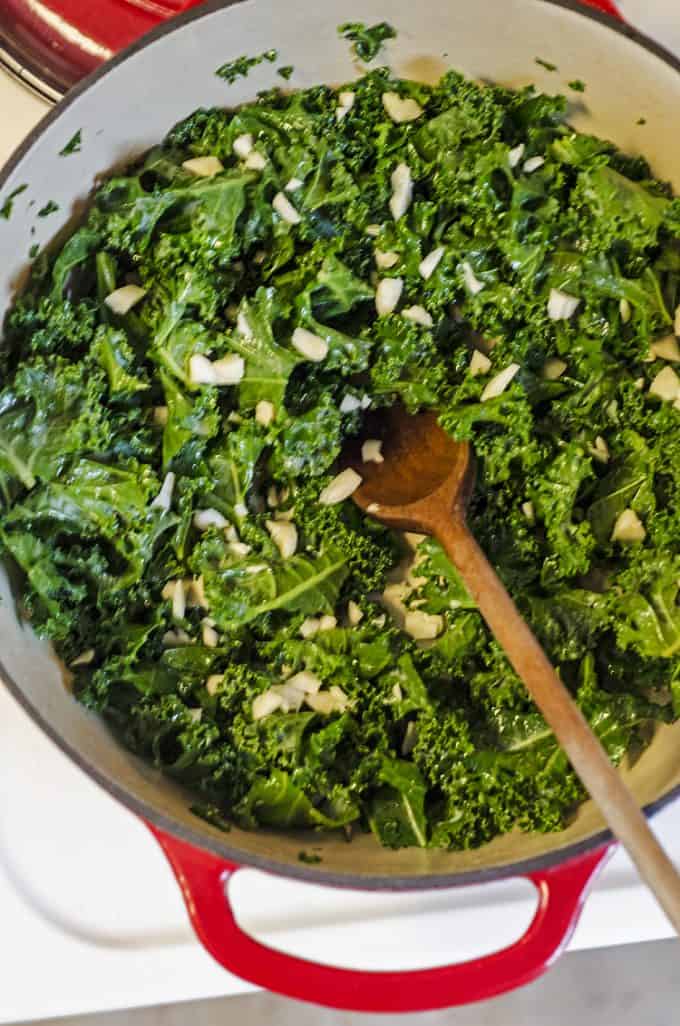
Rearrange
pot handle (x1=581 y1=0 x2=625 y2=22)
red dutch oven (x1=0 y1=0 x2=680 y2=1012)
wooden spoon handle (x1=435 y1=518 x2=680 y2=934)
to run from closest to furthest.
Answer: wooden spoon handle (x1=435 y1=518 x2=680 y2=934) → red dutch oven (x1=0 y1=0 x2=680 y2=1012) → pot handle (x1=581 y1=0 x2=625 y2=22)

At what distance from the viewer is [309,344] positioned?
158 cm

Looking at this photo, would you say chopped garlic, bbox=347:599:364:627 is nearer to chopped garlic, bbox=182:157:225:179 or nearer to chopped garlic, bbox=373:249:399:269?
chopped garlic, bbox=373:249:399:269

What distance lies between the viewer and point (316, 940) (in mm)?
1506

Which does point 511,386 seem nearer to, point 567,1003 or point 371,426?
point 371,426

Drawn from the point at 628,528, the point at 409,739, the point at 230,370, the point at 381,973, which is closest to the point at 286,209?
the point at 230,370

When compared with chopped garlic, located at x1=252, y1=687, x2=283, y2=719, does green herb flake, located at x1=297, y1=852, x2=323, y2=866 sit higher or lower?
lower

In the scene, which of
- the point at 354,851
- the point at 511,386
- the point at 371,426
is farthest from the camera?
the point at 371,426

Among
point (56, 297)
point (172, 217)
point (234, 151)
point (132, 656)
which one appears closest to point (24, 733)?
point (132, 656)

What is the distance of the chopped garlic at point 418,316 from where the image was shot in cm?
161

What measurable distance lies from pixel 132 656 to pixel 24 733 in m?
0.26

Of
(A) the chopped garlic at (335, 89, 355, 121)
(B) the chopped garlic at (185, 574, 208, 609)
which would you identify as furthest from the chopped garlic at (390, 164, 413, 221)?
(B) the chopped garlic at (185, 574, 208, 609)

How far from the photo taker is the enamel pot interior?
4.52ft

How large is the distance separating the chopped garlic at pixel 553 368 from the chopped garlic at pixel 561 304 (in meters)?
0.08

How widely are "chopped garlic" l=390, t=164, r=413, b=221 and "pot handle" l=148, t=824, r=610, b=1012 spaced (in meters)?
1.08
